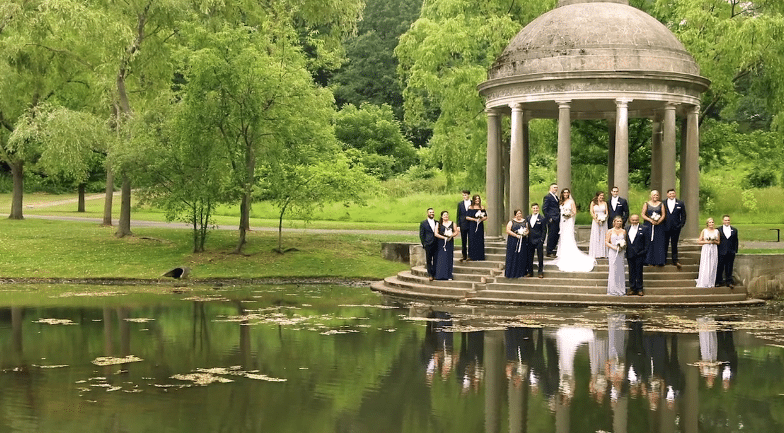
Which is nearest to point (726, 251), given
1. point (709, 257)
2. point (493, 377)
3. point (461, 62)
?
point (709, 257)

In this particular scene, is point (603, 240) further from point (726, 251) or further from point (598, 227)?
point (726, 251)

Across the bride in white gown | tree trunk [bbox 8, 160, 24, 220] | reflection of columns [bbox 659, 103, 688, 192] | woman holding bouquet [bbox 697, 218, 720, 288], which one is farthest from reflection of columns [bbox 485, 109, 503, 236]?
tree trunk [bbox 8, 160, 24, 220]

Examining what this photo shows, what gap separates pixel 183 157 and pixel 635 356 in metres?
20.7

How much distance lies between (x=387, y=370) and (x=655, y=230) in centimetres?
1208

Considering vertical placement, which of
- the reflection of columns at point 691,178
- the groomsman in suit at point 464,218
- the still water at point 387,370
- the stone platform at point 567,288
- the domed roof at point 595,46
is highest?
the domed roof at point 595,46

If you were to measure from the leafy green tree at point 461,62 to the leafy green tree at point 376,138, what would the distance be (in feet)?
74.6

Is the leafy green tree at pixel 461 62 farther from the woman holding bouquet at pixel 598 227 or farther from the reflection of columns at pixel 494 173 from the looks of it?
the woman holding bouquet at pixel 598 227

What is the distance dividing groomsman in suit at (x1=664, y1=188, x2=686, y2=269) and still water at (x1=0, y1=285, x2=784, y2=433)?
274 centimetres

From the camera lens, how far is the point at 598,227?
80.1 feet

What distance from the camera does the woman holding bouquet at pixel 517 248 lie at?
24.0 m

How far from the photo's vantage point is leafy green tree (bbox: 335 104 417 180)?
6081 cm

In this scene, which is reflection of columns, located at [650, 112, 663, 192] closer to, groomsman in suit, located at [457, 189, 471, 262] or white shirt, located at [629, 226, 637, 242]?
groomsman in suit, located at [457, 189, 471, 262]

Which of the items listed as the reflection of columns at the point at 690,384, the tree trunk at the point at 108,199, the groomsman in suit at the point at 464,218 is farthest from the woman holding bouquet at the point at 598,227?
the tree trunk at the point at 108,199

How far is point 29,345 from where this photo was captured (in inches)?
627
